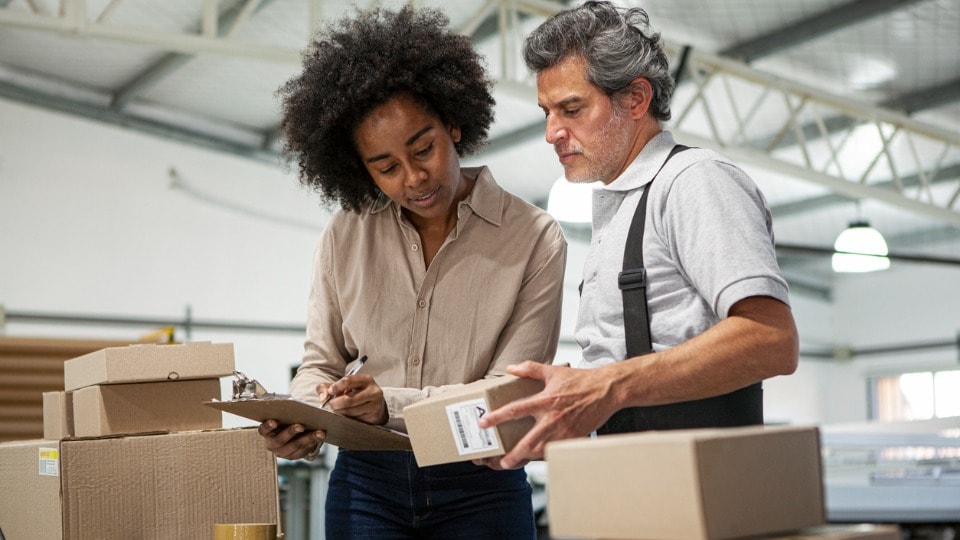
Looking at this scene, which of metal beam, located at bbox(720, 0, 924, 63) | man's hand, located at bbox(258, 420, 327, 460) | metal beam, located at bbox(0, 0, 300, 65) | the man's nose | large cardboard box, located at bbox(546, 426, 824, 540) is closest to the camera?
large cardboard box, located at bbox(546, 426, 824, 540)

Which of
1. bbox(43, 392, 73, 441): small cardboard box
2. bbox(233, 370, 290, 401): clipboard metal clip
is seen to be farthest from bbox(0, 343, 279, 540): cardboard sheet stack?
bbox(233, 370, 290, 401): clipboard metal clip

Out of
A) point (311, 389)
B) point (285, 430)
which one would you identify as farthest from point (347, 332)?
point (285, 430)

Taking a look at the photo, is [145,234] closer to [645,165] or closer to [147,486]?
[147,486]

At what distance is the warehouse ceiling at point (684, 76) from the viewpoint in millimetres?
6246

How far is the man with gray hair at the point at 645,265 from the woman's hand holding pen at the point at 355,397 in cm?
38

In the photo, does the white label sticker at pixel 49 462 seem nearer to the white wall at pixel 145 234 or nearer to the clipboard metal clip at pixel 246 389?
the clipboard metal clip at pixel 246 389

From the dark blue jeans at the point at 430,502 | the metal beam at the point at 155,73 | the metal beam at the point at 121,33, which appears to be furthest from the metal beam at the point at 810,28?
the dark blue jeans at the point at 430,502

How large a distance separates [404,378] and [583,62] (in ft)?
2.27

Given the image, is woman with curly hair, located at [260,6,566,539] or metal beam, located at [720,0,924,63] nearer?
woman with curly hair, located at [260,6,566,539]

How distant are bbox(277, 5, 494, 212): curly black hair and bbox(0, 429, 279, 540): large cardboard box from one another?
59 centimetres

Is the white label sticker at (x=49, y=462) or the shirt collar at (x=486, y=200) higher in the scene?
the shirt collar at (x=486, y=200)

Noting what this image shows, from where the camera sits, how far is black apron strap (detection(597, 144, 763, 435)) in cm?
144

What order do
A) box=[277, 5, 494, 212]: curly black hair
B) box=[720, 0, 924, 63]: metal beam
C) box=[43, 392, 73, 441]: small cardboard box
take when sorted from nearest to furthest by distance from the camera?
box=[277, 5, 494, 212]: curly black hair, box=[43, 392, 73, 441]: small cardboard box, box=[720, 0, 924, 63]: metal beam

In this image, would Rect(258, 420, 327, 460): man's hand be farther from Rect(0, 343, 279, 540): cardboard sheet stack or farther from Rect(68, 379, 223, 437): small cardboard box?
Rect(68, 379, 223, 437): small cardboard box
